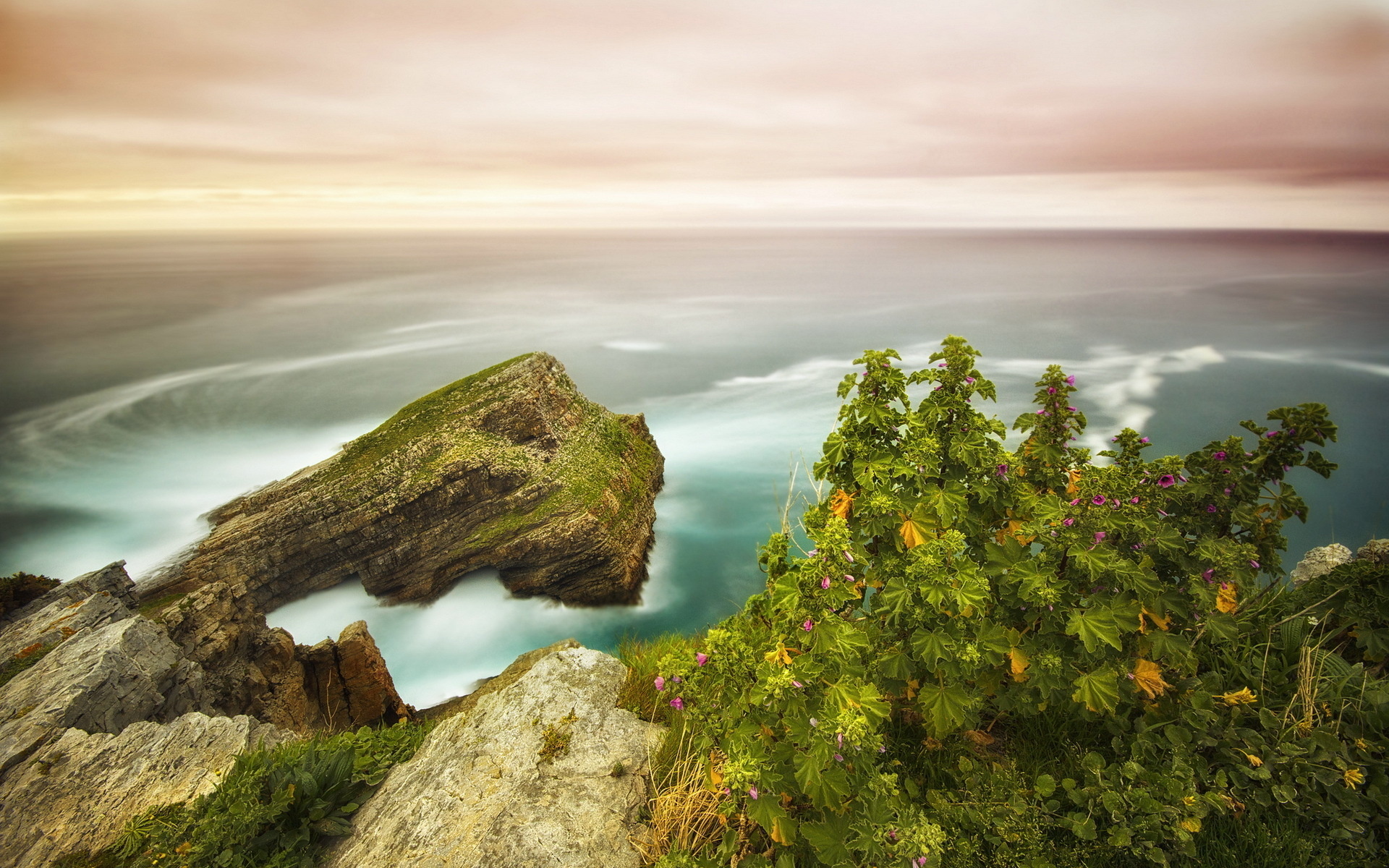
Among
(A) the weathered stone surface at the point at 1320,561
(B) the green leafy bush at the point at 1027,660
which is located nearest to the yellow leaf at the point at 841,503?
(B) the green leafy bush at the point at 1027,660

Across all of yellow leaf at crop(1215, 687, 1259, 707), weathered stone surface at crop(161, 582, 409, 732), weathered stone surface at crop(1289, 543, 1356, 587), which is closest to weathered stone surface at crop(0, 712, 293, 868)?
weathered stone surface at crop(161, 582, 409, 732)

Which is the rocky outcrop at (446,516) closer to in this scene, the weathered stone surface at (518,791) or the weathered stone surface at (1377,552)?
the weathered stone surface at (518,791)

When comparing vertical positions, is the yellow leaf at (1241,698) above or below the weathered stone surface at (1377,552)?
below

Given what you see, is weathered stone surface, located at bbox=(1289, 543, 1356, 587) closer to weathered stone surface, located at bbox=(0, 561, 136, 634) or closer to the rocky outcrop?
the rocky outcrop

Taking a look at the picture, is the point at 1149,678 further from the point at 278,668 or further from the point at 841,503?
the point at 278,668

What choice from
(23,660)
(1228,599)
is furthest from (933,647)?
(23,660)

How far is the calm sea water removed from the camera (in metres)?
16.5

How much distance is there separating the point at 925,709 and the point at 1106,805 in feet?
3.36

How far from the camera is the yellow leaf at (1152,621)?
12.1 feet

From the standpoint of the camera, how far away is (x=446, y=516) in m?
13.6

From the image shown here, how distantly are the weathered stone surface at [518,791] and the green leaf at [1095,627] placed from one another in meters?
3.00

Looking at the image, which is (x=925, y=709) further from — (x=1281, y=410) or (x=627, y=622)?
(x=627, y=622)

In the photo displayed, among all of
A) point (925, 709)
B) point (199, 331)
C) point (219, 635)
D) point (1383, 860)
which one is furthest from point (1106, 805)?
point (199, 331)

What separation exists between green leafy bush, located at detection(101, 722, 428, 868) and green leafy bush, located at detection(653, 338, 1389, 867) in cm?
277
